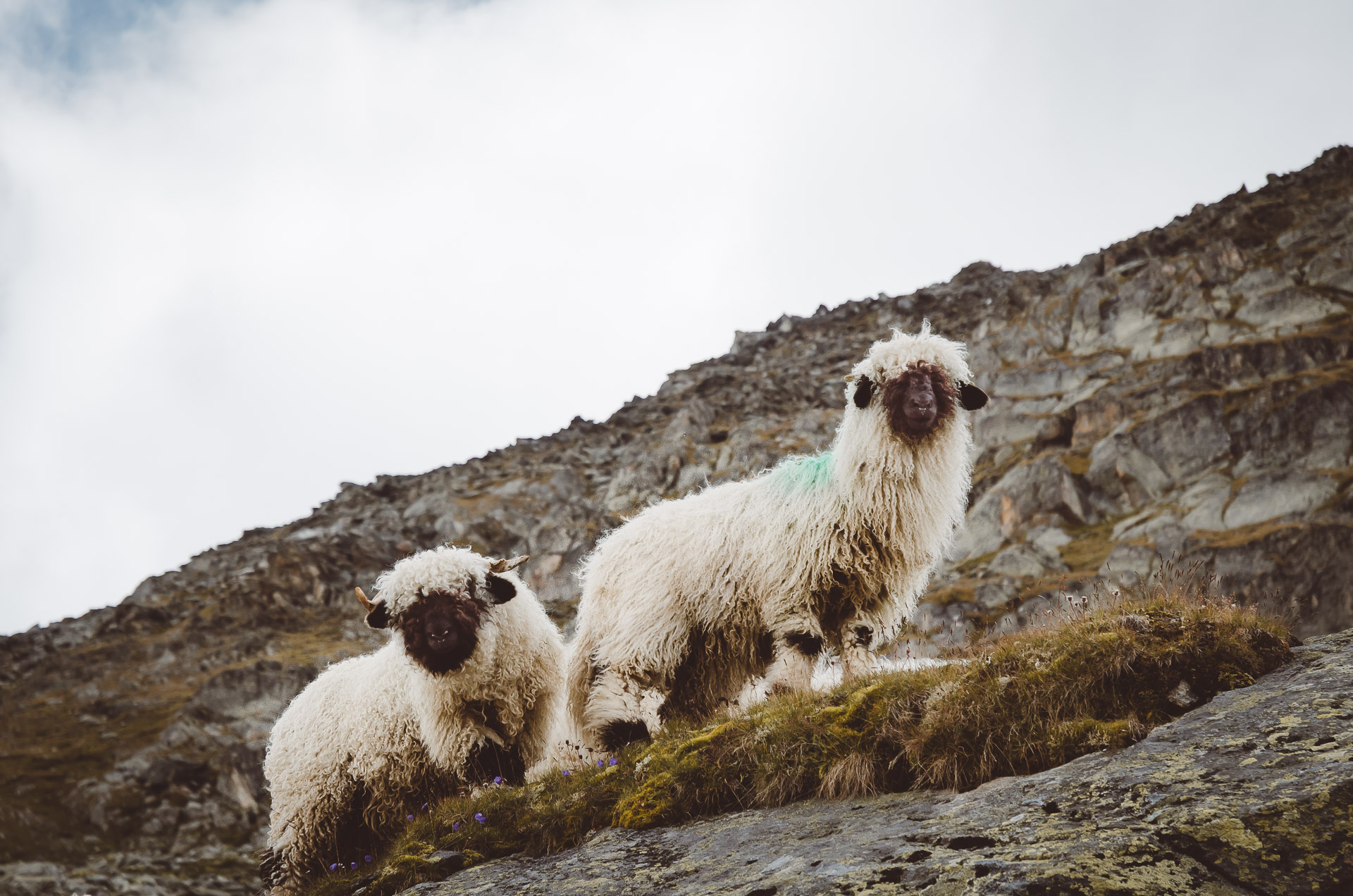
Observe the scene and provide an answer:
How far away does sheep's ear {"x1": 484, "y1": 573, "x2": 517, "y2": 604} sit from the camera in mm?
10234

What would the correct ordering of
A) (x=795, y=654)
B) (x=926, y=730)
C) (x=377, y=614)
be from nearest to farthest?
(x=926, y=730)
(x=795, y=654)
(x=377, y=614)

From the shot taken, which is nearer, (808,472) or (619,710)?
(619,710)

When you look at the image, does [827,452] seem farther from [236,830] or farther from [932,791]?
[236,830]

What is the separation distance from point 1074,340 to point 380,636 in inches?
3048

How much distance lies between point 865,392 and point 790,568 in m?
2.25

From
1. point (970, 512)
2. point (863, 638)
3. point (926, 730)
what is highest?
point (926, 730)

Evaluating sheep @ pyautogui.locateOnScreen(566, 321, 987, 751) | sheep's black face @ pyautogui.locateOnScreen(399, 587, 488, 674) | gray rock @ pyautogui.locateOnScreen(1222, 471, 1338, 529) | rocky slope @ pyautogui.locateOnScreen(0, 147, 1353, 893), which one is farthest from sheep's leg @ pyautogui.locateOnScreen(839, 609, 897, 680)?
gray rock @ pyautogui.locateOnScreen(1222, 471, 1338, 529)

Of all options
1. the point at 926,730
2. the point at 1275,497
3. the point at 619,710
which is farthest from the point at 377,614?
the point at 1275,497

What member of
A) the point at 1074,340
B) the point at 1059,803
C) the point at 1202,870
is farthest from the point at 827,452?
the point at 1074,340

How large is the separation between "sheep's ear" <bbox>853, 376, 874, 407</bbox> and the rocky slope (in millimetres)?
20167

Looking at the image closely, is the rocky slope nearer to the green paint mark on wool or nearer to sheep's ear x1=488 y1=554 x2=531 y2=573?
sheep's ear x1=488 y1=554 x2=531 y2=573

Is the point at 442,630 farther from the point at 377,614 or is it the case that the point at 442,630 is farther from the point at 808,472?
the point at 808,472

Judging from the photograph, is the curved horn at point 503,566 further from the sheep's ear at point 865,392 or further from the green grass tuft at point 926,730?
the sheep's ear at point 865,392

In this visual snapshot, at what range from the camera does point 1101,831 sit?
4.05 m
